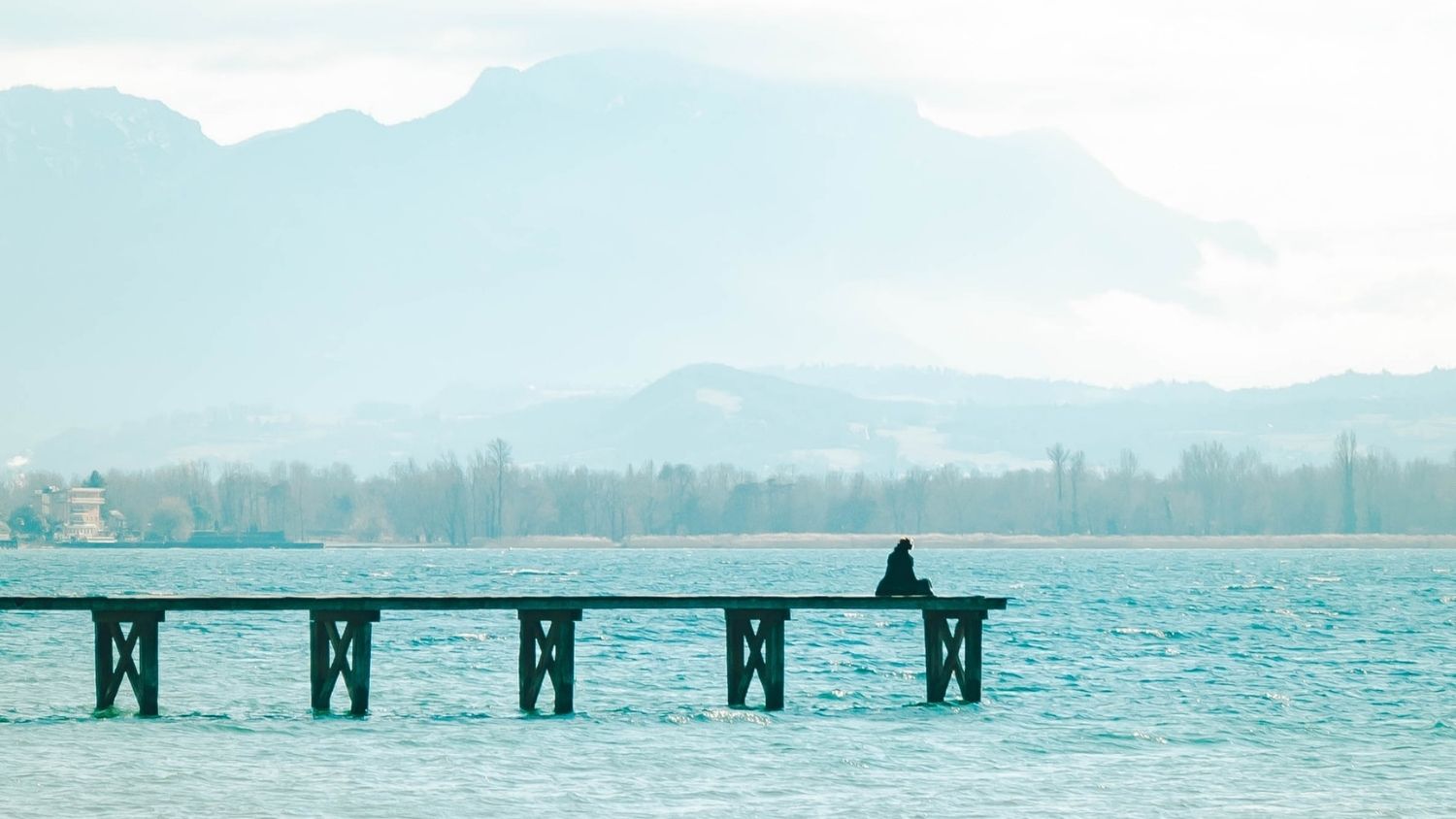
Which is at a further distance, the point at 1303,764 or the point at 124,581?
the point at 124,581

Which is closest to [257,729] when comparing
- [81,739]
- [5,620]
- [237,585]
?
[81,739]

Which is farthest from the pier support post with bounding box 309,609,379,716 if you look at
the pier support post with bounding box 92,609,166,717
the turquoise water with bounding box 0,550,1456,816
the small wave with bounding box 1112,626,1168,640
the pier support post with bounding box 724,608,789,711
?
the small wave with bounding box 1112,626,1168,640

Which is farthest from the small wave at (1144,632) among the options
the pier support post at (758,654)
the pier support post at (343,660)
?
the pier support post at (343,660)

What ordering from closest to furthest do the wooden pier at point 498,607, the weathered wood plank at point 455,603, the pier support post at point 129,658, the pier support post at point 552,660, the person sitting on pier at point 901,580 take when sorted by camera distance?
1. the weathered wood plank at point 455,603
2. the wooden pier at point 498,607
3. the pier support post at point 129,658
4. the pier support post at point 552,660
5. the person sitting on pier at point 901,580

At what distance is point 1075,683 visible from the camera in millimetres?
58000

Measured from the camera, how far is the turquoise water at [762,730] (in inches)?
1405

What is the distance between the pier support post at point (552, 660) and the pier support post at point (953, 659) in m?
8.67

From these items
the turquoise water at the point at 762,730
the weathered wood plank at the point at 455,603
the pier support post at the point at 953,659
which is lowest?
the turquoise water at the point at 762,730

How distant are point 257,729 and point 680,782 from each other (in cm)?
1206

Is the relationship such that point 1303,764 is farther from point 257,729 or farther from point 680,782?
point 257,729

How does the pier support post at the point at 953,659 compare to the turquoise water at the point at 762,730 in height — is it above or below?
above

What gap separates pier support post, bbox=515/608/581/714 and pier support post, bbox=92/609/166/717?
8427 millimetres

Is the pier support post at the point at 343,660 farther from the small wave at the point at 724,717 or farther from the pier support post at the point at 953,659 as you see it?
the pier support post at the point at 953,659

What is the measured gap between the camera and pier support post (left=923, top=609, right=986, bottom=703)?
49469 millimetres
